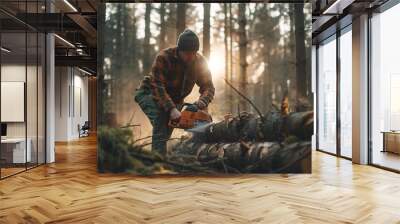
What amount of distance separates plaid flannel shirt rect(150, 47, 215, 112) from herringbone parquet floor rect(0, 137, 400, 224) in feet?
4.65

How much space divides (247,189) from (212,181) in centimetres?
84

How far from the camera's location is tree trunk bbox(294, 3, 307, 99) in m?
6.95

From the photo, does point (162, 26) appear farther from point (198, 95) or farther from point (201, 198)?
point (201, 198)

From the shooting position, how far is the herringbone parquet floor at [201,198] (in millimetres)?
4141

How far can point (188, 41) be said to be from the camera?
700 cm

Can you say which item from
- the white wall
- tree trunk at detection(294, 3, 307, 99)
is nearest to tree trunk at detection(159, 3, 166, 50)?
tree trunk at detection(294, 3, 307, 99)

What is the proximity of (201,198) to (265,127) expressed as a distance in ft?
7.73

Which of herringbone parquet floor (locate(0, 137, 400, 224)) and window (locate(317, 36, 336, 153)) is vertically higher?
window (locate(317, 36, 336, 153))

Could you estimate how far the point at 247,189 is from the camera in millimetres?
5695

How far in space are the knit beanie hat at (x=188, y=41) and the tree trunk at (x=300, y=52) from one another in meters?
1.81

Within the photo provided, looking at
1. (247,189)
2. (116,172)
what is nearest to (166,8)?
(116,172)

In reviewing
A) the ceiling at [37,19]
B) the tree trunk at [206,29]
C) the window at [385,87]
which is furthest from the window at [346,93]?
the ceiling at [37,19]

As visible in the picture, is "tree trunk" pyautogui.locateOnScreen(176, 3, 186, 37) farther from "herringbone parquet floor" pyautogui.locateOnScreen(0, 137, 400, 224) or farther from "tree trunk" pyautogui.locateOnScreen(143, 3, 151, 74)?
"herringbone parquet floor" pyautogui.locateOnScreen(0, 137, 400, 224)

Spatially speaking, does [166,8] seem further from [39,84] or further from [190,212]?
[190,212]
